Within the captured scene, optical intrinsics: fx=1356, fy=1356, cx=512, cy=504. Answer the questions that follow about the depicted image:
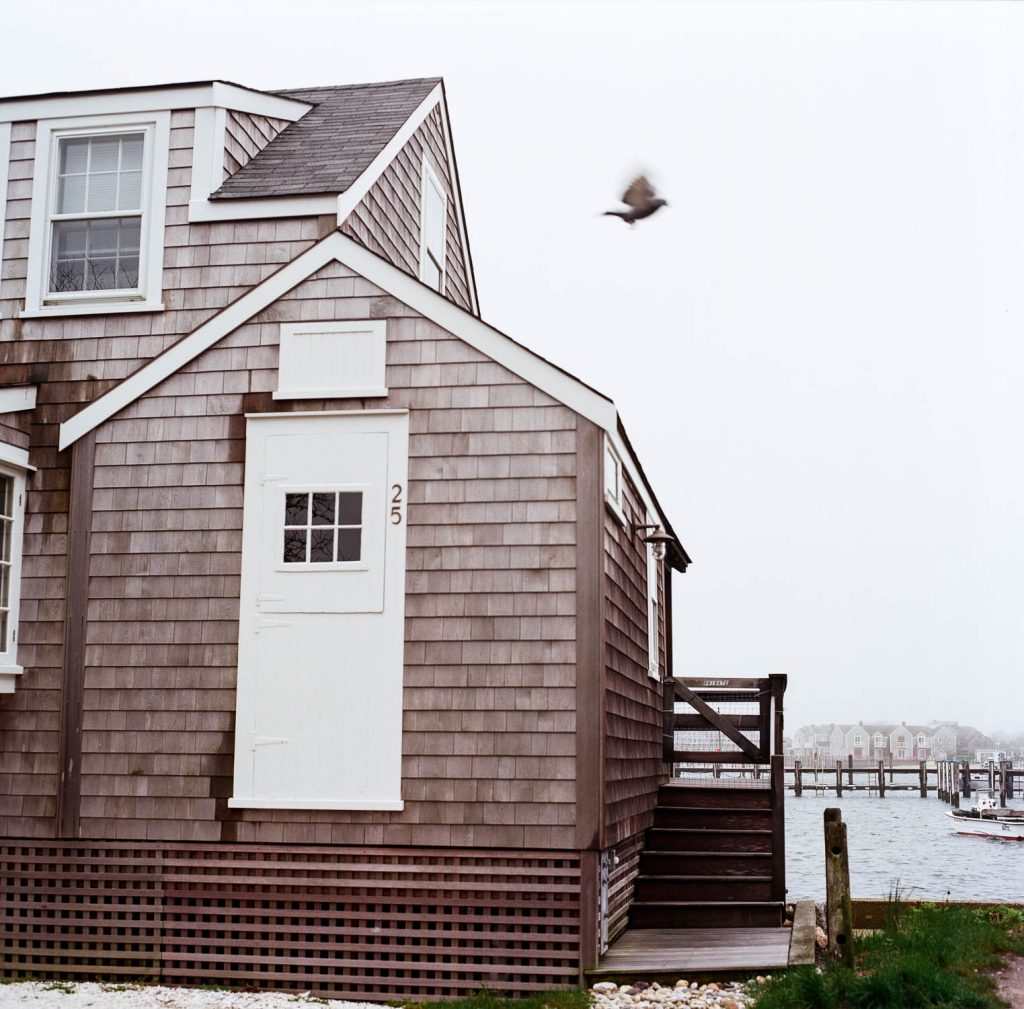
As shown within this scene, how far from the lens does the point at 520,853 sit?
902cm

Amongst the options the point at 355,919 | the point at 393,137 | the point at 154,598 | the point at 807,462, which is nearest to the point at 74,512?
the point at 154,598

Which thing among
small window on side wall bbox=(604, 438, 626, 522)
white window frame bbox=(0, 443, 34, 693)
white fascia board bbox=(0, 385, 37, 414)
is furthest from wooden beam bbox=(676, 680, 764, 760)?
white fascia board bbox=(0, 385, 37, 414)

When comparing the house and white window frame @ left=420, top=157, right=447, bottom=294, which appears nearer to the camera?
the house

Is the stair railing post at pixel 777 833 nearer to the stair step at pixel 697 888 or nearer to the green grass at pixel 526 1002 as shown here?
the stair step at pixel 697 888

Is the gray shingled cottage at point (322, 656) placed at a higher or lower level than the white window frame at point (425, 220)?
lower

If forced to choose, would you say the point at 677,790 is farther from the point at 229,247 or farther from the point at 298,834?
the point at 229,247

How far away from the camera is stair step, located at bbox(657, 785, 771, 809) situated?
1234 centimetres

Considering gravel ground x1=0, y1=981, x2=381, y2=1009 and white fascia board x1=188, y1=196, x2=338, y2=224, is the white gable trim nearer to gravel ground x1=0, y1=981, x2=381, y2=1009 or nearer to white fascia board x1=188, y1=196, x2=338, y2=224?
white fascia board x1=188, y1=196, x2=338, y2=224

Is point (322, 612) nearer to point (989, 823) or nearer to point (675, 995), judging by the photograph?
point (675, 995)

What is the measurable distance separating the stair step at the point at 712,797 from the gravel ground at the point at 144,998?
4588 mm

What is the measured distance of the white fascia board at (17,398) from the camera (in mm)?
10469

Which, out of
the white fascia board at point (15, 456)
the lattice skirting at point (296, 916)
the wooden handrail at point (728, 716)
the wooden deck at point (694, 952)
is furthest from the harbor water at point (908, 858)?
the white fascia board at point (15, 456)

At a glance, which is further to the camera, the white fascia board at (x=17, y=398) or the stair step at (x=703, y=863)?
the stair step at (x=703, y=863)

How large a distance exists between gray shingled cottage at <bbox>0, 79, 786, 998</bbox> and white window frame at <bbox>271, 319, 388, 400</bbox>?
2 cm
